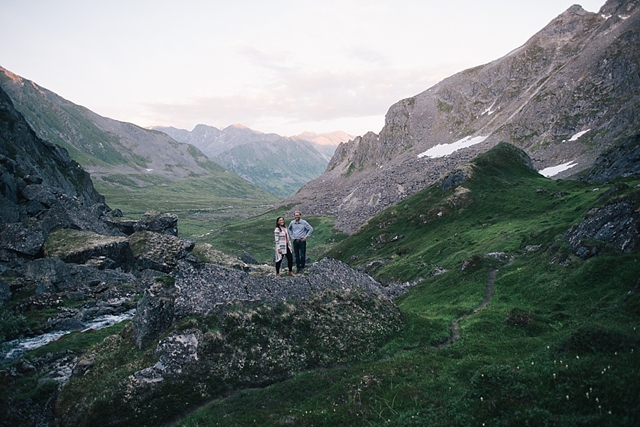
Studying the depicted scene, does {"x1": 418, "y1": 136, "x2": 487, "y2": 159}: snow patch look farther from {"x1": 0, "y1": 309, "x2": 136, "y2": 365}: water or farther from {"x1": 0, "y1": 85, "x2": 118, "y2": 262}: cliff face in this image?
{"x1": 0, "y1": 309, "x2": 136, "y2": 365}: water

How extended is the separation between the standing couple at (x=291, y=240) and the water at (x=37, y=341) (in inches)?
825

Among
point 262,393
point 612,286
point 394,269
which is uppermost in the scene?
point 612,286

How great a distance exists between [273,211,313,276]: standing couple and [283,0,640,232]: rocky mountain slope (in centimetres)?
11069

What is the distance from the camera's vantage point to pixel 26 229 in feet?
154

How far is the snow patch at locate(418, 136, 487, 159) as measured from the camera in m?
162

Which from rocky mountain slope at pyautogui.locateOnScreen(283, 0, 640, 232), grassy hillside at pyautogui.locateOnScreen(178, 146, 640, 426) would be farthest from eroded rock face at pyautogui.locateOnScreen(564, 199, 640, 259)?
rocky mountain slope at pyautogui.locateOnScreen(283, 0, 640, 232)

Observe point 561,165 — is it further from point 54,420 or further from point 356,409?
point 54,420

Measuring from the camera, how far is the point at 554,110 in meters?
147

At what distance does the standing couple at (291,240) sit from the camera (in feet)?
85.6

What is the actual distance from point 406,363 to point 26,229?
2052 inches

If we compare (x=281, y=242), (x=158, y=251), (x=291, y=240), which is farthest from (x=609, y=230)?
(x=158, y=251)

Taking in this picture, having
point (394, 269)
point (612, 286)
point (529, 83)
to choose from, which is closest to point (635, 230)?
point (612, 286)

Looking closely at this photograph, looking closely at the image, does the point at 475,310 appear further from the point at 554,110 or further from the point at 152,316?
the point at 554,110

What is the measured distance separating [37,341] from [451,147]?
17340 cm
